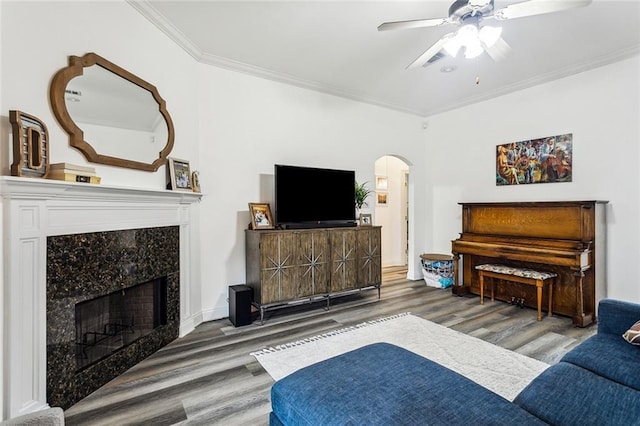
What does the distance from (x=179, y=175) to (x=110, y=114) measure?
798 millimetres

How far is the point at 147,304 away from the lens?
2.84 m

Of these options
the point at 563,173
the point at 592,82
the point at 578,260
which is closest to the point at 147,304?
the point at 578,260

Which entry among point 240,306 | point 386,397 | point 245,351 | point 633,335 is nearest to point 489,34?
point 633,335

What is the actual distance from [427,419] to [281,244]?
2.57 metres

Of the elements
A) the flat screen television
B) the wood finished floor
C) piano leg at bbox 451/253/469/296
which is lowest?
the wood finished floor

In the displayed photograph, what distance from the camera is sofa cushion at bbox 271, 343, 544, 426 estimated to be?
1.10 meters

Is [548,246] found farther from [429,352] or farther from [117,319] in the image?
[117,319]

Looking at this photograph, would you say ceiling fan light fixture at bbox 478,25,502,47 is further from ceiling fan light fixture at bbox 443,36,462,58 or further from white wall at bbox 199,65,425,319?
white wall at bbox 199,65,425,319

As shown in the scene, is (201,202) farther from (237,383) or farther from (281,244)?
(237,383)

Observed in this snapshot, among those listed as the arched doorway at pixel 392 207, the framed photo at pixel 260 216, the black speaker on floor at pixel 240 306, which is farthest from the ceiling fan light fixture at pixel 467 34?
the arched doorway at pixel 392 207

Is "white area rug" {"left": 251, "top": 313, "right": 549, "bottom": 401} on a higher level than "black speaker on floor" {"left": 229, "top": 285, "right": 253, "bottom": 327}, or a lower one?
lower

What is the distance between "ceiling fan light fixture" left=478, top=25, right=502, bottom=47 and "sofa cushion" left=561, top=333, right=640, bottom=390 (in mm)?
2073

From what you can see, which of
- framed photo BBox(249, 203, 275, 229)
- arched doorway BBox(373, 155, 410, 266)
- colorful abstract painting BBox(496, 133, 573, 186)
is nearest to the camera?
framed photo BBox(249, 203, 275, 229)

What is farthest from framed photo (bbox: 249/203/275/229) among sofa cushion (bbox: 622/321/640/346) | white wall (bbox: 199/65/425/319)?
sofa cushion (bbox: 622/321/640/346)
